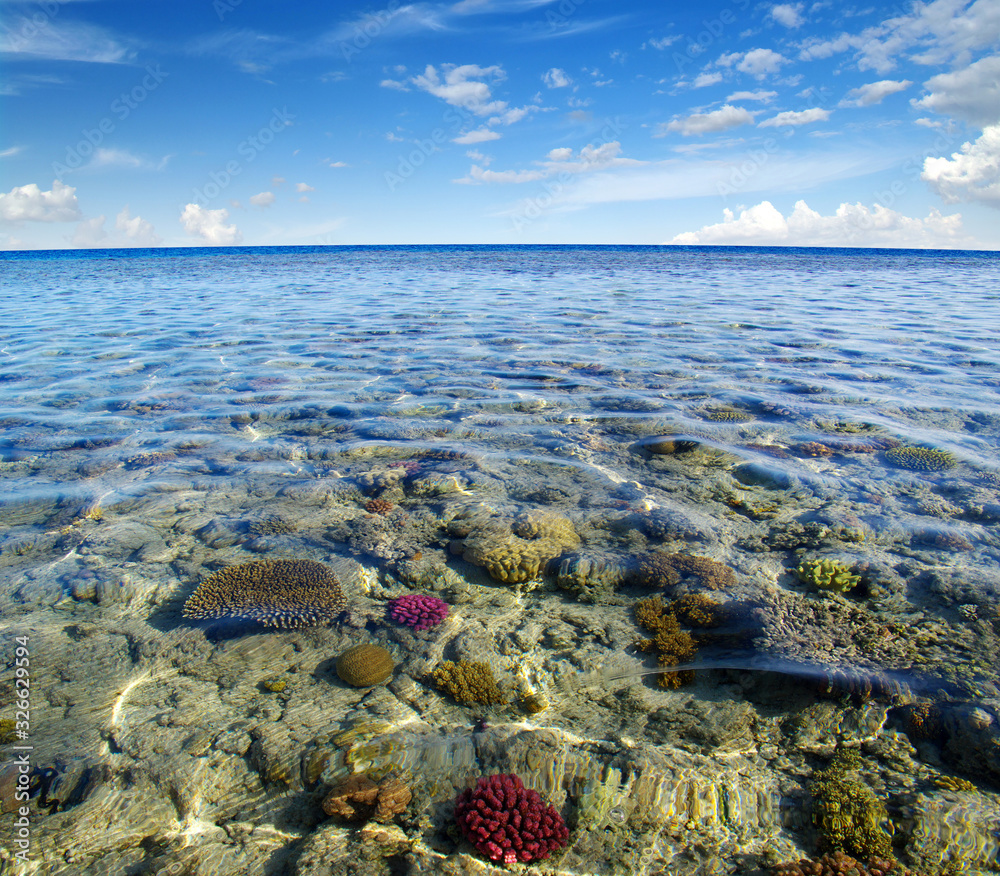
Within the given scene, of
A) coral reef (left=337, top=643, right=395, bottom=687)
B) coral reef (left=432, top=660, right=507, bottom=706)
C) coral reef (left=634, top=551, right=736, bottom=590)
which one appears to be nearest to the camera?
coral reef (left=432, top=660, right=507, bottom=706)

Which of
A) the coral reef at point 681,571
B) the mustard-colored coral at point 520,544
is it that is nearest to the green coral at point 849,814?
the coral reef at point 681,571

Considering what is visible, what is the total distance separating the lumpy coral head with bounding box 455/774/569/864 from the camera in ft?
10.8

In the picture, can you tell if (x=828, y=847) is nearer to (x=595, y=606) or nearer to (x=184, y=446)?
(x=595, y=606)

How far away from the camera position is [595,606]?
5.54m

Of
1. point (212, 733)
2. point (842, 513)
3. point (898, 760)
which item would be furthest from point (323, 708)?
point (842, 513)

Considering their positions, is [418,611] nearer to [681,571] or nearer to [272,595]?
[272,595]

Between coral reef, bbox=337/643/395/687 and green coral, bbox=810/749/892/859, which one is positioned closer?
green coral, bbox=810/749/892/859

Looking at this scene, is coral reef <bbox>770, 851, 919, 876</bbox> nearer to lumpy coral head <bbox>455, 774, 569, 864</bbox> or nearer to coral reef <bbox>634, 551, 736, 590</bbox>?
lumpy coral head <bbox>455, 774, 569, 864</bbox>

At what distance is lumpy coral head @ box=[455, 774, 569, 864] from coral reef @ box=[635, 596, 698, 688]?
1.60 m

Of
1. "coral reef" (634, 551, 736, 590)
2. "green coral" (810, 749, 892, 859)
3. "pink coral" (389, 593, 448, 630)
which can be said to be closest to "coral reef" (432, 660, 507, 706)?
"pink coral" (389, 593, 448, 630)

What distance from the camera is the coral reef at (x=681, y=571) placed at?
568cm

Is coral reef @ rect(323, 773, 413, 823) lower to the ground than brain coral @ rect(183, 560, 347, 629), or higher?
lower

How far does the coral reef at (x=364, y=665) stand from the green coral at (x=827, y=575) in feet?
13.9

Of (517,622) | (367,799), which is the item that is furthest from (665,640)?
(367,799)
